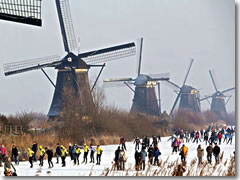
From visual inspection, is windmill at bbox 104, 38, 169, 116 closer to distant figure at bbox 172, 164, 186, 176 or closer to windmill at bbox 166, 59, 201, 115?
windmill at bbox 166, 59, 201, 115

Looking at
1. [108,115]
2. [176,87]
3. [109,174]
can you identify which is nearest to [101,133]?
[108,115]

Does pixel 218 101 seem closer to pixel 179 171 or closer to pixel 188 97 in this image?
pixel 188 97

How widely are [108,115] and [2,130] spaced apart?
9510 mm

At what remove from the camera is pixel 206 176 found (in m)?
19.4

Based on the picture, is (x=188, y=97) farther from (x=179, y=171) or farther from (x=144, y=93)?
(x=179, y=171)

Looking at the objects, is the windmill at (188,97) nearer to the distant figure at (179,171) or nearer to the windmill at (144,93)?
the windmill at (144,93)

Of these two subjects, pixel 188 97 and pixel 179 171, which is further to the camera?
pixel 188 97

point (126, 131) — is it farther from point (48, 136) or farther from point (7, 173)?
point (7, 173)

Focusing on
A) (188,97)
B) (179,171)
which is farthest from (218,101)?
(179,171)

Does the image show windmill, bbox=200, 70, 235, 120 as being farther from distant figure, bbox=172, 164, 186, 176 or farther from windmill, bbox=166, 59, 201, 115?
distant figure, bbox=172, 164, 186, 176

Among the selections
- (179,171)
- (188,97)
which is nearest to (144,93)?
(188,97)

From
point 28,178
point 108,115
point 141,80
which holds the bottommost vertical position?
point 28,178

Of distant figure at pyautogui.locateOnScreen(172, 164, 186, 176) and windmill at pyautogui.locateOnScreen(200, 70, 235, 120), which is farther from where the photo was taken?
windmill at pyautogui.locateOnScreen(200, 70, 235, 120)

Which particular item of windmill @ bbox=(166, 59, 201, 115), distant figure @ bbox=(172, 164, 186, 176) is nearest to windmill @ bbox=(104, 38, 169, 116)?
windmill @ bbox=(166, 59, 201, 115)
